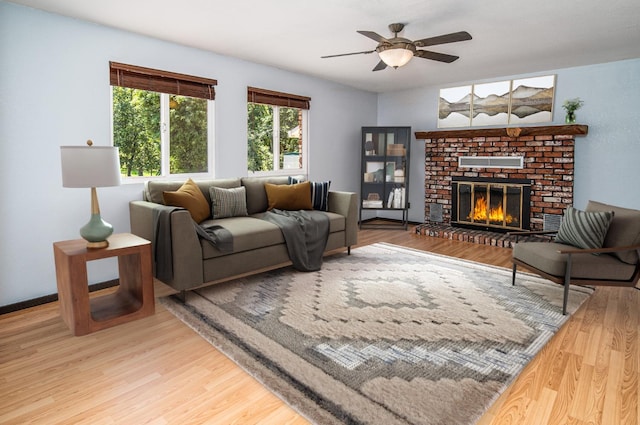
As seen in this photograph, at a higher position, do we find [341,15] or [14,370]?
[341,15]

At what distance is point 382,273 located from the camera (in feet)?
12.8

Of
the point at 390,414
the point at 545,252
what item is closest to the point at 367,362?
the point at 390,414

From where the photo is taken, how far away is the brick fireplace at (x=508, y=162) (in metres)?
5.12

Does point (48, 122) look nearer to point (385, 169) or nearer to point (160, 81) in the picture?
point (160, 81)

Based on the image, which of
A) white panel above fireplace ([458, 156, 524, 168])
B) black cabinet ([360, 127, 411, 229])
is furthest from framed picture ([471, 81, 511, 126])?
black cabinet ([360, 127, 411, 229])

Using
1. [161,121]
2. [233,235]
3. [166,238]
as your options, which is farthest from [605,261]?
[161,121]

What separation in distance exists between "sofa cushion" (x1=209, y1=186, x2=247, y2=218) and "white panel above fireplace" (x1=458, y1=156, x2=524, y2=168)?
3459mm

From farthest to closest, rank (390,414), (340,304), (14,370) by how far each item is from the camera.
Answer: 1. (340,304)
2. (14,370)
3. (390,414)

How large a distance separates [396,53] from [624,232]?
2193 millimetres

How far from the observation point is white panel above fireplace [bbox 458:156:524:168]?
550 centimetres

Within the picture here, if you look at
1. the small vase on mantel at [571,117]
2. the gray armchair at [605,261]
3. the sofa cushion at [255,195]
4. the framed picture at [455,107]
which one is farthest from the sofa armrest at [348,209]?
the small vase on mantel at [571,117]

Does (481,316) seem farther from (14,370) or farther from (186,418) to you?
(14,370)

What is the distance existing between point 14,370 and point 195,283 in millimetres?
1230

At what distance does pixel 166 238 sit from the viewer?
3.10 m
